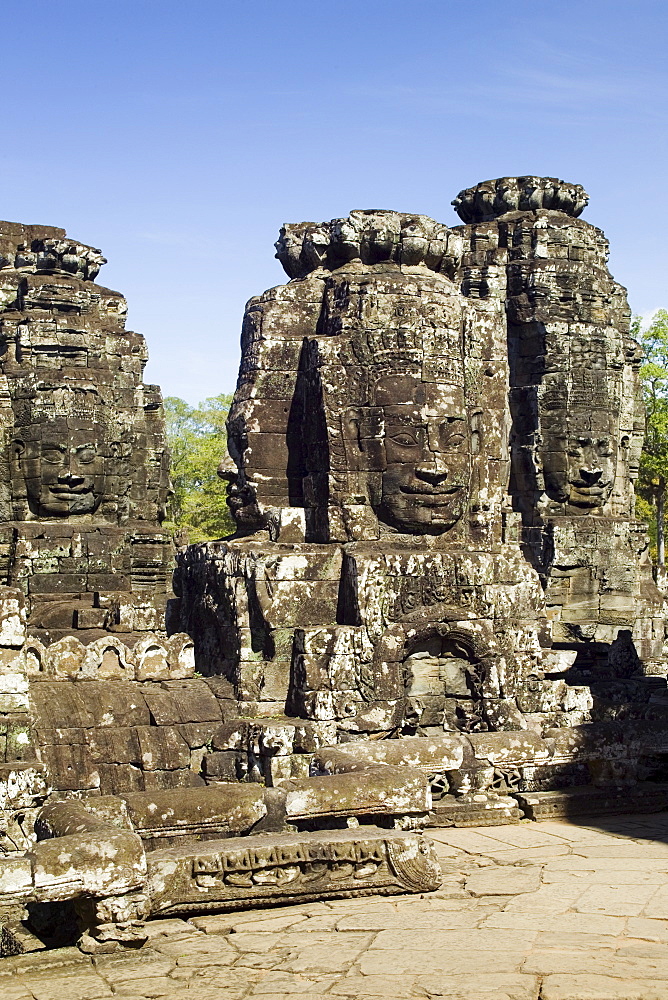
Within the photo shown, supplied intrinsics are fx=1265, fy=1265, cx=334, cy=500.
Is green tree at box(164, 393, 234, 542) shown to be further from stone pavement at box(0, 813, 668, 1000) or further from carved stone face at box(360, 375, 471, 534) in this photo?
stone pavement at box(0, 813, 668, 1000)

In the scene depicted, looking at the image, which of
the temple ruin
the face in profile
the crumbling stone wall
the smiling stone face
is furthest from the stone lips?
the smiling stone face

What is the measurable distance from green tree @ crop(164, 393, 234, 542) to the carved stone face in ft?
79.8

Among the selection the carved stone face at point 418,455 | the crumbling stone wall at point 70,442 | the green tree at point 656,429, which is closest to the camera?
the carved stone face at point 418,455

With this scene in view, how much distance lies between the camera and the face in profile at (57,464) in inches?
715

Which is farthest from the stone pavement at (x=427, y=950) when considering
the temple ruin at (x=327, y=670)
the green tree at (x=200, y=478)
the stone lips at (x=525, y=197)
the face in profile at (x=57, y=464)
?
the green tree at (x=200, y=478)

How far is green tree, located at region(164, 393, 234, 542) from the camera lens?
127ft

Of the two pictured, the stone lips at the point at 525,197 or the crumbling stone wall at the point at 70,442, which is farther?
the stone lips at the point at 525,197

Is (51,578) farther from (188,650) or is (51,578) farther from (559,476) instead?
(559,476)

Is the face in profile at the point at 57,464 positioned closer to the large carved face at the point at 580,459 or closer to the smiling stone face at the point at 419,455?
the large carved face at the point at 580,459

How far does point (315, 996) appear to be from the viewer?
17.0ft

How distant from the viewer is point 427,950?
5.69 metres

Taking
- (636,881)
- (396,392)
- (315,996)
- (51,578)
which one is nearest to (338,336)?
(396,392)

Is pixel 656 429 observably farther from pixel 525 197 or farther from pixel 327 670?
pixel 327 670

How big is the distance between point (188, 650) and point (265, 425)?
2.26m
